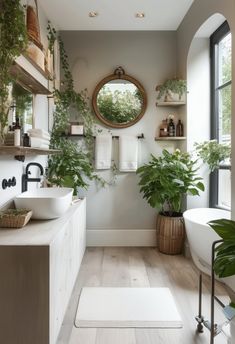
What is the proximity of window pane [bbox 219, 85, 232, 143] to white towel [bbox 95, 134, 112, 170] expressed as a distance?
1.39m

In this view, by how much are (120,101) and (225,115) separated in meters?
1.36

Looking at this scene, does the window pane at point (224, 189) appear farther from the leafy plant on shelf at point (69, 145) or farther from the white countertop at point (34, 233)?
the white countertop at point (34, 233)

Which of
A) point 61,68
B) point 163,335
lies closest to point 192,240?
point 163,335

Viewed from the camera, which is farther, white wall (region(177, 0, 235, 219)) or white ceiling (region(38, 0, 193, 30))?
white ceiling (region(38, 0, 193, 30))

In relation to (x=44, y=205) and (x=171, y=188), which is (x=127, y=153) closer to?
(x=171, y=188)

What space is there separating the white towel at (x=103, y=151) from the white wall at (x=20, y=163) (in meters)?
0.74

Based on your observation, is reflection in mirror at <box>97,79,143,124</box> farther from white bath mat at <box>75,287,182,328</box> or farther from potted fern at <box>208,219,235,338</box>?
potted fern at <box>208,219,235,338</box>

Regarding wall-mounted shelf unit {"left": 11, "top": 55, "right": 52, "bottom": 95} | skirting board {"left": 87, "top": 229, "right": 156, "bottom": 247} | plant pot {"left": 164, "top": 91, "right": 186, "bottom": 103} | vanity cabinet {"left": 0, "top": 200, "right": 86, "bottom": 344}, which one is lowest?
skirting board {"left": 87, "top": 229, "right": 156, "bottom": 247}

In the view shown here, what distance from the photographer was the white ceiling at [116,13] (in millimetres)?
3070

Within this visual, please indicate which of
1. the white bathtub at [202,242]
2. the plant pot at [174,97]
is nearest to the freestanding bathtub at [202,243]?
the white bathtub at [202,242]

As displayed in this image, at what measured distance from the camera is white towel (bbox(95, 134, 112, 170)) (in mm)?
3697

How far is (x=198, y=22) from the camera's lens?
302 centimetres

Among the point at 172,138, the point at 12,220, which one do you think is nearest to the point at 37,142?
the point at 12,220

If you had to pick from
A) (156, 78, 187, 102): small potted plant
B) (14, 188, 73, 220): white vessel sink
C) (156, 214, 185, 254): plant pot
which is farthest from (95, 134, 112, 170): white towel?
(14, 188, 73, 220): white vessel sink
